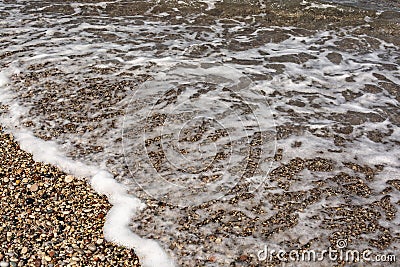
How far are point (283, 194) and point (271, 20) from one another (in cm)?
626

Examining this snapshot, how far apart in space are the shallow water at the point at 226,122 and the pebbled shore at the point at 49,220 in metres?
0.33

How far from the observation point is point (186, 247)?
305 cm

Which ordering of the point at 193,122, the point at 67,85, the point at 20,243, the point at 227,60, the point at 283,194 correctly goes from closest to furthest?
the point at 20,243
the point at 283,194
the point at 193,122
the point at 67,85
the point at 227,60

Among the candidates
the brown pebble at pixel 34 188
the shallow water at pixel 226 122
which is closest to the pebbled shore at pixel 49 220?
the brown pebble at pixel 34 188

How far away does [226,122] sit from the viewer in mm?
4816

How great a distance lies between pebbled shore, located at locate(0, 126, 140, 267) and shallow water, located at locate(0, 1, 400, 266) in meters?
0.33

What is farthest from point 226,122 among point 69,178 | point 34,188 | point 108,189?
point 34,188

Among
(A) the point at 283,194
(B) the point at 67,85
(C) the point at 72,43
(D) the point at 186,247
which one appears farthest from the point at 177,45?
(D) the point at 186,247

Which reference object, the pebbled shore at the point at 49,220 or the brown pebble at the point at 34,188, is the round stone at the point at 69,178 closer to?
the pebbled shore at the point at 49,220

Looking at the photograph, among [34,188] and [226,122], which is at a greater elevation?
[34,188]

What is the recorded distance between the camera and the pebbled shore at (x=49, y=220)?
2.90 m

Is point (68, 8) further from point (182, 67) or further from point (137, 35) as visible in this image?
point (182, 67)

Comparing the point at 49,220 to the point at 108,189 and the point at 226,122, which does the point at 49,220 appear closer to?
the point at 108,189

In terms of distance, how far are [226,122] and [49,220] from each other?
2.40 m
